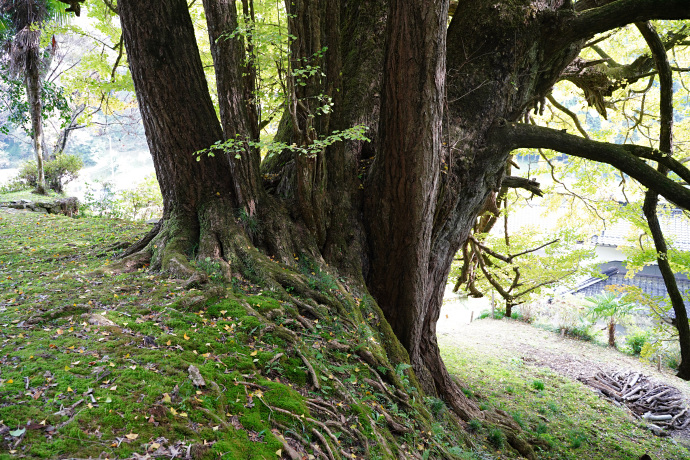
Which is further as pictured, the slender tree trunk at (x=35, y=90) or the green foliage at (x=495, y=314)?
the green foliage at (x=495, y=314)

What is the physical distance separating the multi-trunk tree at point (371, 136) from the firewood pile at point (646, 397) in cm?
636

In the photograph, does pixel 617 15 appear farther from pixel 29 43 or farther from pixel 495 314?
pixel 495 314

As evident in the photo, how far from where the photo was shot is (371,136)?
5.45 metres

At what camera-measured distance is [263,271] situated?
4133 millimetres

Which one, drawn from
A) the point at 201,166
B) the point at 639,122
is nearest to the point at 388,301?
the point at 201,166

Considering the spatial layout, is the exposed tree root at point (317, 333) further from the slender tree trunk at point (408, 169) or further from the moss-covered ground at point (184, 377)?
the slender tree trunk at point (408, 169)

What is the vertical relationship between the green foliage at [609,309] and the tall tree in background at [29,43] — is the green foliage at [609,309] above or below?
below

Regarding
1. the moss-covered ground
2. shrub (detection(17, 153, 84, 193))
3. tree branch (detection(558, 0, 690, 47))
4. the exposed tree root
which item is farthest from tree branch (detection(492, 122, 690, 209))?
shrub (detection(17, 153, 84, 193))

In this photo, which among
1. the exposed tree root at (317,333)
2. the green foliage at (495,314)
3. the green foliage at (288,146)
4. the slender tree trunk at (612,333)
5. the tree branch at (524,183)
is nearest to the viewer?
the exposed tree root at (317,333)

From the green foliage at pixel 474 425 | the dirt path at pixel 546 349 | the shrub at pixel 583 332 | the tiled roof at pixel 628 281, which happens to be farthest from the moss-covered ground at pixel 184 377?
the tiled roof at pixel 628 281

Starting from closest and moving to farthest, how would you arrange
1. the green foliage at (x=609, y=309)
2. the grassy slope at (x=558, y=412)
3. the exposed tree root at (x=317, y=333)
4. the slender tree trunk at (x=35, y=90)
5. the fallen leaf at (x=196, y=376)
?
the fallen leaf at (x=196, y=376) < the exposed tree root at (x=317, y=333) < the grassy slope at (x=558, y=412) < the slender tree trunk at (x=35, y=90) < the green foliage at (x=609, y=309)

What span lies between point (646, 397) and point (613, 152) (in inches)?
333

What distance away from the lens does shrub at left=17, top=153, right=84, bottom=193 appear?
1476cm

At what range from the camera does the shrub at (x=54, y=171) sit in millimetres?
14758
